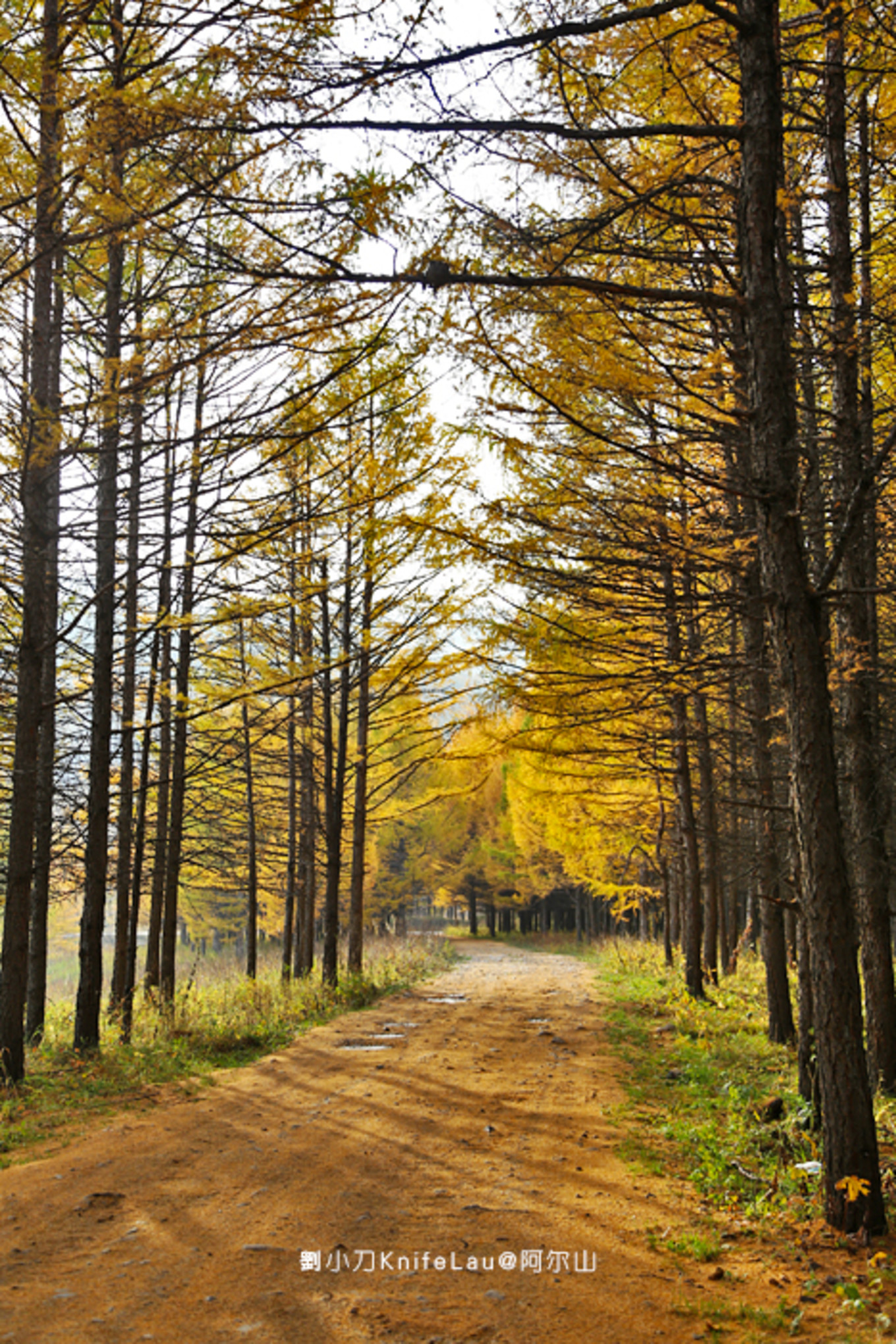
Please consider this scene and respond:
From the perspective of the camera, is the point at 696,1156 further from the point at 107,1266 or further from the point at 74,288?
the point at 74,288

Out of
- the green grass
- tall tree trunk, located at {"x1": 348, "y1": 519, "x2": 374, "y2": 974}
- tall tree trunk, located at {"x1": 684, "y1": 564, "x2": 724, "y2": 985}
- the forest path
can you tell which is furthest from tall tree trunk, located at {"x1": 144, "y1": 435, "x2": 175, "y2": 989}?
tall tree trunk, located at {"x1": 684, "y1": 564, "x2": 724, "y2": 985}

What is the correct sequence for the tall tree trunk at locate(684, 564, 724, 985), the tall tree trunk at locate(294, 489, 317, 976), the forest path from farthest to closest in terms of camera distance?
the tall tree trunk at locate(294, 489, 317, 976)
the tall tree trunk at locate(684, 564, 724, 985)
the forest path

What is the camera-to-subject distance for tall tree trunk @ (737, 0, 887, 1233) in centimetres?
379

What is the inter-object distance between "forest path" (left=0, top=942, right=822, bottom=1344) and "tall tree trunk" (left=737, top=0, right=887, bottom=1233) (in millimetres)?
927

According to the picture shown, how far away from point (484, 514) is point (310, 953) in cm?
1161

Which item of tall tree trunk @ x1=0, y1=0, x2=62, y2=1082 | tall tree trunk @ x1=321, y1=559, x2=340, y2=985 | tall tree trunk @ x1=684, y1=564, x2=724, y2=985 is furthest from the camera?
tall tree trunk @ x1=321, y1=559, x2=340, y2=985

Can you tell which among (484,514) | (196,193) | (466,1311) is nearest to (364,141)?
(196,193)

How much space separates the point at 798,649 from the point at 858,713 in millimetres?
2713

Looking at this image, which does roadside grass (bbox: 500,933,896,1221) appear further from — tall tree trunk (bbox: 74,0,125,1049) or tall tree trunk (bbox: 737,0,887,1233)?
tall tree trunk (bbox: 74,0,125,1049)

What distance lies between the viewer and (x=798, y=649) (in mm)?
3979

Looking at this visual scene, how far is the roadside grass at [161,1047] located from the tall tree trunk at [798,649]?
4.79 meters

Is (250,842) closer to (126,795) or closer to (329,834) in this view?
(329,834)

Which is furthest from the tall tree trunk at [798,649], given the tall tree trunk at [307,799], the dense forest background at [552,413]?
the tall tree trunk at [307,799]

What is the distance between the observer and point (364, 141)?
4051mm
